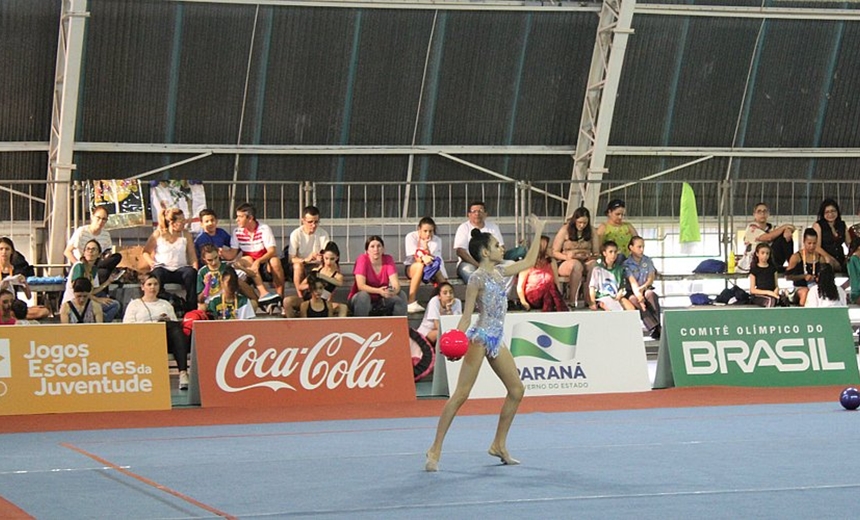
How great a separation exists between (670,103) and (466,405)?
10.4 meters

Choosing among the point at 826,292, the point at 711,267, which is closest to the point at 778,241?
the point at 711,267

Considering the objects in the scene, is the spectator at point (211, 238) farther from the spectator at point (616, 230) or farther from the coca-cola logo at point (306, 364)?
the spectator at point (616, 230)

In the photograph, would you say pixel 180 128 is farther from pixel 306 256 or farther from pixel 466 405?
pixel 466 405

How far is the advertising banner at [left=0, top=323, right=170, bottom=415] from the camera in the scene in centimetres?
1447

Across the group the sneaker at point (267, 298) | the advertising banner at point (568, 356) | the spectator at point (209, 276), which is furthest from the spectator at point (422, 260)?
the spectator at point (209, 276)

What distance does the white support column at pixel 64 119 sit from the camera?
19906 mm

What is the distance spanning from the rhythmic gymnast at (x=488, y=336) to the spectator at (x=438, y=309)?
7.15 metres

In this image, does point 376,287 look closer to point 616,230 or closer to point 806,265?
point 616,230

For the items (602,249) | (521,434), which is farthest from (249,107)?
(521,434)

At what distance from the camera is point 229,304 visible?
16.6m

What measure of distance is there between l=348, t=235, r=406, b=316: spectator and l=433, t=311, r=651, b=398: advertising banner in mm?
1732

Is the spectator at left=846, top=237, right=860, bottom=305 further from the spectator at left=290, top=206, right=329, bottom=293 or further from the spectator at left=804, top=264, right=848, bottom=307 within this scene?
the spectator at left=290, top=206, right=329, bottom=293

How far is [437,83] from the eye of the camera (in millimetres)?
22719

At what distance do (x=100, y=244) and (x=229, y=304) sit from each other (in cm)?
252
